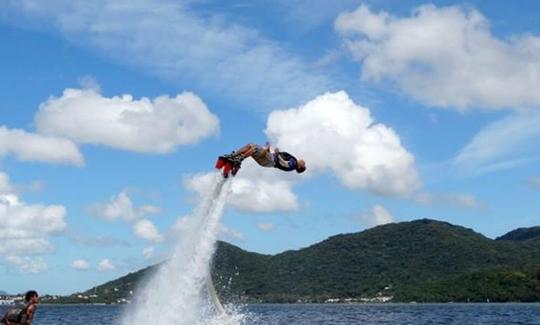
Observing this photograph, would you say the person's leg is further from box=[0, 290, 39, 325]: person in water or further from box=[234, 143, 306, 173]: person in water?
box=[0, 290, 39, 325]: person in water

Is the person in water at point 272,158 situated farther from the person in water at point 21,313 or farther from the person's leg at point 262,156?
the person in water at point 21,313

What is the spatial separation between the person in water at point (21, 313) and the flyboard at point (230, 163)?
26.9 feet

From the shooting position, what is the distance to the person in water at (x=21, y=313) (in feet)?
80.4

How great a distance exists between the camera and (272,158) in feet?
94.6

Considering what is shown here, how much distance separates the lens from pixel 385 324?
10594 centimetres

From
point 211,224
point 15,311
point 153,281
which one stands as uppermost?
point 211,224

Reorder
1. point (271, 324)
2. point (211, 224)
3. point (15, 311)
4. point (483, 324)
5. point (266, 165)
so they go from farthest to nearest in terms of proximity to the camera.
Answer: point (483, 324) → point (271, 324) → point (211, 224) → point (266, 165) → point (15, 311)

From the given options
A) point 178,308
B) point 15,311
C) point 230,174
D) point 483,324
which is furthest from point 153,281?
point 483,324

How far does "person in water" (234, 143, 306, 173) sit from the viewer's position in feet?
92.8

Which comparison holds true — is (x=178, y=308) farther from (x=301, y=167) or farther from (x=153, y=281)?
(x=301, y=167)

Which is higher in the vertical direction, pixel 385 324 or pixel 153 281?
pixel 385 324

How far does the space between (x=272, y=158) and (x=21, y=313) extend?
10313mm

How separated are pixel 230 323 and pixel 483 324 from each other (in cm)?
6164

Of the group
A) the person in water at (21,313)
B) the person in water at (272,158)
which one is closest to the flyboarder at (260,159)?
the person in water at (272,158)
